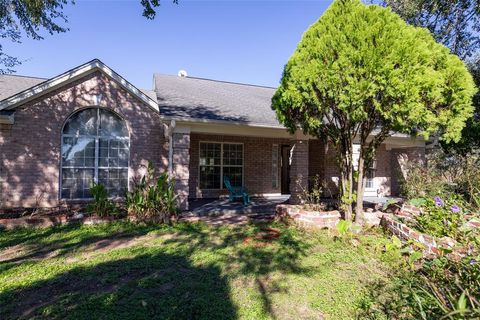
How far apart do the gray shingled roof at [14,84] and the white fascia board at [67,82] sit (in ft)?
8.73

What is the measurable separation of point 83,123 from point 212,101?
4.69 meters

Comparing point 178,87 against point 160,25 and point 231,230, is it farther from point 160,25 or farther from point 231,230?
point 231,230

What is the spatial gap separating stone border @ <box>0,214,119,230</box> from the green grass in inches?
13.7

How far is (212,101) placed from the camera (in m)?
11.8

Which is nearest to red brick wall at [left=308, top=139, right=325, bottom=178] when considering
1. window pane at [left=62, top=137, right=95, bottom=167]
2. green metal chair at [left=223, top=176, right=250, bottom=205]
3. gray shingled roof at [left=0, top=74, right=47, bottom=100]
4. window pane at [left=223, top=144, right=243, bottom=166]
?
window pane at [left=223, top=144, right=243, bottom=166]

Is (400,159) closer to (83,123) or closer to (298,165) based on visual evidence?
(298,165)

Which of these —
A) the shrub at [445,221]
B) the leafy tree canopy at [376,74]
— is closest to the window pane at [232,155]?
the leafy tree canopy at [376,74]

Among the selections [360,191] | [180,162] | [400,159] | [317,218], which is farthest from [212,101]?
[400,159]

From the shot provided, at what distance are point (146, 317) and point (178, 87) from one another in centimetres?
1113

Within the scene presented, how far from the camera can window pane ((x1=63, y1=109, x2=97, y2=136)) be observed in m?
9.48

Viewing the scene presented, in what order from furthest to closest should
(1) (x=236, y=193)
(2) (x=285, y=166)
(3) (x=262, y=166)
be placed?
(2) (x=285, y=166)
(3) (x=262, y=166)
(1) (x=236, y=193)

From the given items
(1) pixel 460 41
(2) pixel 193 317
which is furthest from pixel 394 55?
(1) pixel 460 41

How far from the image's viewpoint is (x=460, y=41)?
47.2 ft

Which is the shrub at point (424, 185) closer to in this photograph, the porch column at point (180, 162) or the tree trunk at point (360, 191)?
the tree trunk at point (360, 191)
